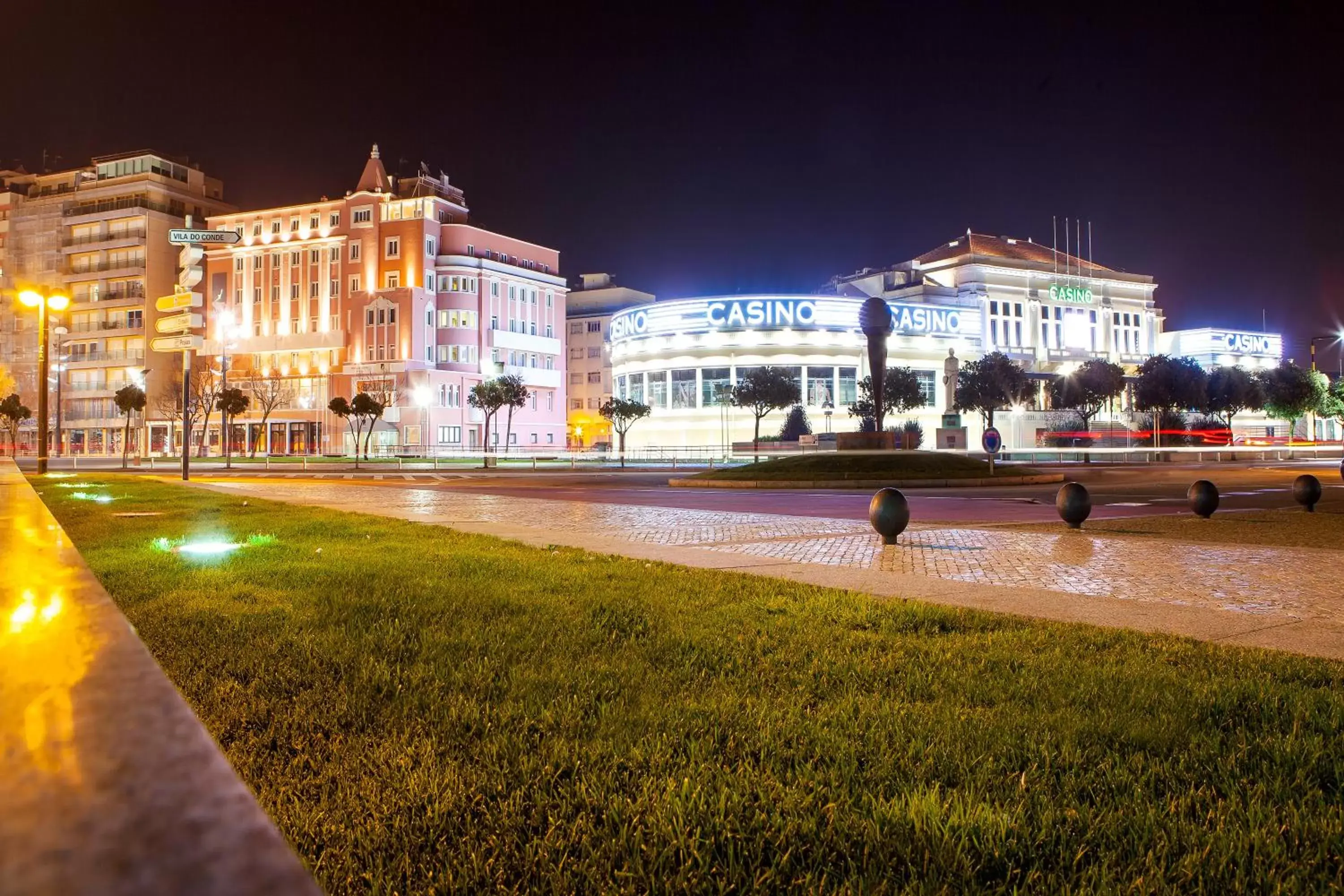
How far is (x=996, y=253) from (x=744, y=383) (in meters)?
50.2

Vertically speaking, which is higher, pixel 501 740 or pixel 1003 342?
pixel 1003 342

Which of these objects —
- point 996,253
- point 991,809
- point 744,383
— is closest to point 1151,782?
point 991,809

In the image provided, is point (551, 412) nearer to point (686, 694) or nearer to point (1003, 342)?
point (1003, 342)

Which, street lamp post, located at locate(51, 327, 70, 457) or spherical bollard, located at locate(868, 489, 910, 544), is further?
street lamp post, located at locate(51, 327, 70, 457)

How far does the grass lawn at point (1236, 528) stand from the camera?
40.3 feet

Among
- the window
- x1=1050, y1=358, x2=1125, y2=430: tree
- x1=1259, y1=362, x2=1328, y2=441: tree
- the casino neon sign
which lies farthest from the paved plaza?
x1=1259, y1=362, x2=1328, y2=441: tree

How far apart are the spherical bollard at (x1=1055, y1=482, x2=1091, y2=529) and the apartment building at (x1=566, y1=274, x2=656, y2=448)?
301 feet

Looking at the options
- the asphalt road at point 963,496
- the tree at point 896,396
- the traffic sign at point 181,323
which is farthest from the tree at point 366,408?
the traffic sign at point 181,323

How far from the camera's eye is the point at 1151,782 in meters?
3.08

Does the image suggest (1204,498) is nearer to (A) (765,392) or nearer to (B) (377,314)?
(A) (765,392)

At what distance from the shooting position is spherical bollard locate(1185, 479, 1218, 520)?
48.5 ft

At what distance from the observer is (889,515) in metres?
11.5

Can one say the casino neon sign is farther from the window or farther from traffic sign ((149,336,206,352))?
traffic sign ((149,336,206,352))

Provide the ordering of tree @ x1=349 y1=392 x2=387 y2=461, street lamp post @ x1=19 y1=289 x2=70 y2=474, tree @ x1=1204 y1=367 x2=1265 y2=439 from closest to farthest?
street lamp post @ x1=19 y1=289 x2=70 y2=474 → tree @ x1=349 y1=392 x2=387 y2=461 → tree @ x1=1204 y1=367 x2=1265 y2=439
